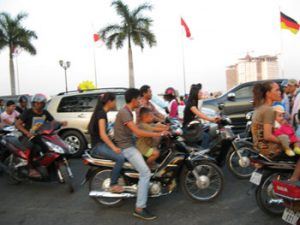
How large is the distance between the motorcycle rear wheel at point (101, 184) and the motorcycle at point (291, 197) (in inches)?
94.0

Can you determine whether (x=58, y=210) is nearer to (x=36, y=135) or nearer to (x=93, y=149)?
(x=93, y=149)

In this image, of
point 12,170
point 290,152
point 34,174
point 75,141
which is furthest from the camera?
point 75,141

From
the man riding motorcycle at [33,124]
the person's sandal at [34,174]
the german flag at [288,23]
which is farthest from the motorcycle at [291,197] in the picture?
the german flag at [288,23]

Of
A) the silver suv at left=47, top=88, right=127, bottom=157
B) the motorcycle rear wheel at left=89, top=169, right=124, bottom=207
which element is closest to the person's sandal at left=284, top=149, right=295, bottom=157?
the motorcycle rear wheel at left=89, top=169, right=124, bottom=207

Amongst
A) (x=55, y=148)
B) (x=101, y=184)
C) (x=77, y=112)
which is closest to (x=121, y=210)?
(x=101, y=184)

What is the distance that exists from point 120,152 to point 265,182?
187cm

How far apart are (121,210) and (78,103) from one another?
478 centimetres

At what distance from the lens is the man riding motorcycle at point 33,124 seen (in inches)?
237

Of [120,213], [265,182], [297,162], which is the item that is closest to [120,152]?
[120,213]

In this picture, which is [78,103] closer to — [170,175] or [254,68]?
[170,175]

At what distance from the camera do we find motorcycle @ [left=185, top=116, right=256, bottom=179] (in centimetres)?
598

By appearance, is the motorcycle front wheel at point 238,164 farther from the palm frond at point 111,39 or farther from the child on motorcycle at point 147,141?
the palm frond at point 111,39

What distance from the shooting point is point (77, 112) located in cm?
914

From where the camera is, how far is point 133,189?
4.84 m
